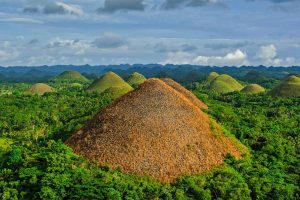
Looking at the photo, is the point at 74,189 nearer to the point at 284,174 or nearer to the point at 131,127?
the point at 131,127

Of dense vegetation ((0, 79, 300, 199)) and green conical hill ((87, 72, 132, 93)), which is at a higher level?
green conical hill ((87, 72, 132, 93))

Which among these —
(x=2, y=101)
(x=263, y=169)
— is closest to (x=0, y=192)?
(x=263, y=169)

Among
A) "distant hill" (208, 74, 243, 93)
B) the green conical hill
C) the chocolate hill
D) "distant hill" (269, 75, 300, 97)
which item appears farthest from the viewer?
"distant hill" (208, 74, 243, 93)

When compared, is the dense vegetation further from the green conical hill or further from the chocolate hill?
the green conical hill

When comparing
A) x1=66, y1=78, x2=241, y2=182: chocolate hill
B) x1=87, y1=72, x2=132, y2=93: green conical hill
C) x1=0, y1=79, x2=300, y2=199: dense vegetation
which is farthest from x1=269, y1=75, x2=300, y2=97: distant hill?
x1=66, y1=78, x2=241, y2=182: chocolate hill

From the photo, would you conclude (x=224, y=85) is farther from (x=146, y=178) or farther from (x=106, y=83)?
(x=146, y=178)

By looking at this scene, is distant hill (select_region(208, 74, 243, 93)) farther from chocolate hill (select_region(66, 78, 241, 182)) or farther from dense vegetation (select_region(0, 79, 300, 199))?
chocolate hill (select_region(66, 78, 241, 182))

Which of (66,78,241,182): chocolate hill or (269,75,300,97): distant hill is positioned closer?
(66,78,241,182): chocolate hill

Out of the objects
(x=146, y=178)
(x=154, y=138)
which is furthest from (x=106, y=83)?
(x=146, y=178)

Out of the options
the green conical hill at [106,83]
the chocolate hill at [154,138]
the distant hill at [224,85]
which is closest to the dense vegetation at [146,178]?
the chocolate hill at [154,138]

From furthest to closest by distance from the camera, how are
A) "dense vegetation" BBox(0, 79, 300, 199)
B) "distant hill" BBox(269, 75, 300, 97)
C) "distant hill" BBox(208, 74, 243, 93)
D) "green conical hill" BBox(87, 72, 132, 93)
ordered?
1. "distant hill" BBox(208, 74, 243, 93)
2. "green conical hill" BBox(87, 72, 132, 93)
3. "distant hill" BBox(269, 75, 300, 97)
4. "dense vegetation" BBox(0, 79, 300, 199)
